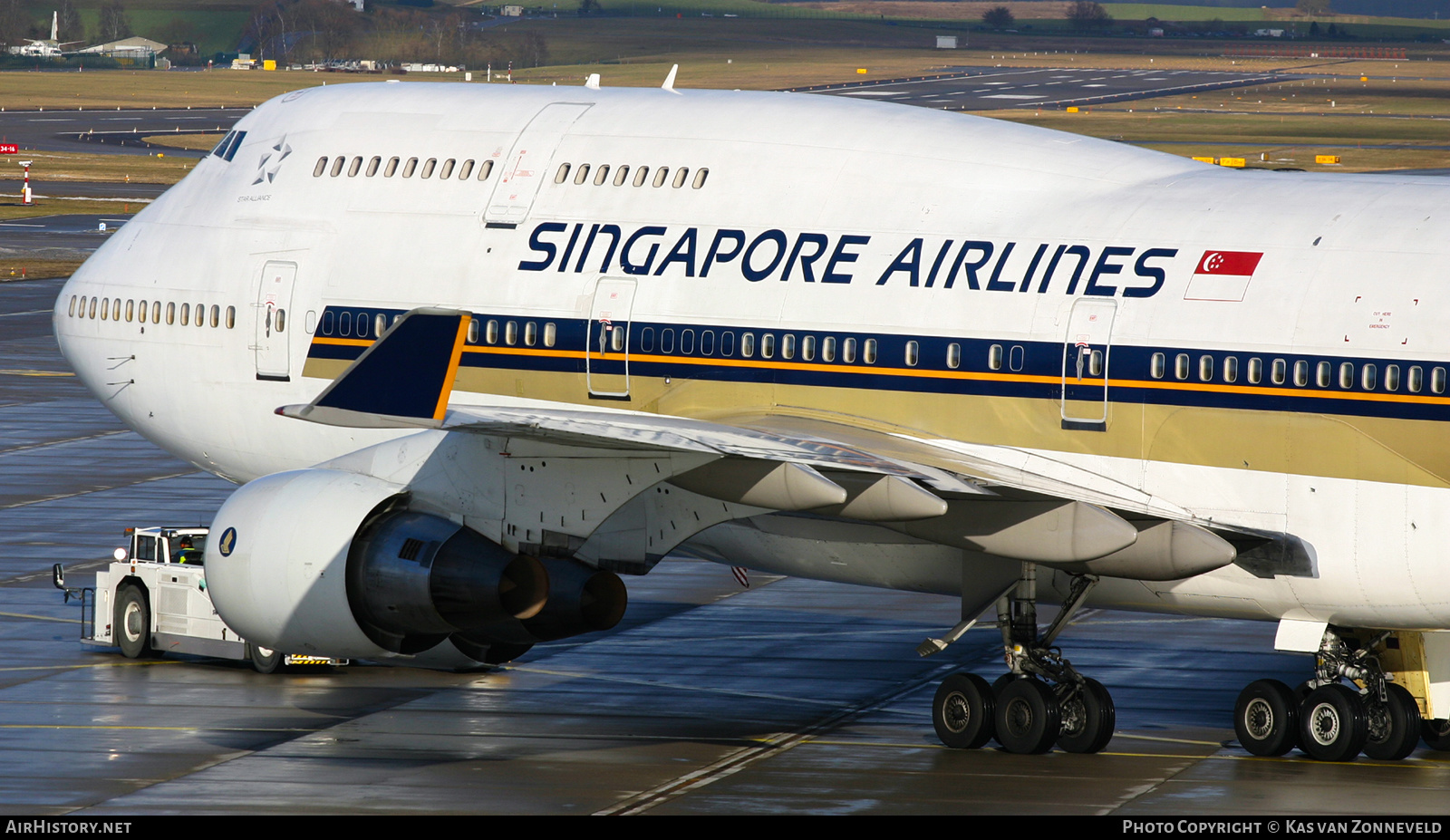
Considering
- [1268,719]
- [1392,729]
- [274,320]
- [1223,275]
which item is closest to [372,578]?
[274,320]

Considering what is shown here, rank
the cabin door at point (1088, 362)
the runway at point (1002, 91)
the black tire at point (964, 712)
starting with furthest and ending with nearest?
the runway at point (1002, 91) → the black tire at point (964, 712) → the cabin door at point (1088, 362)

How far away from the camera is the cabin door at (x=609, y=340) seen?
2411cm

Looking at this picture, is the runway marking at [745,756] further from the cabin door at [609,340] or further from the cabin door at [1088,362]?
the cabin door at [1088,362]

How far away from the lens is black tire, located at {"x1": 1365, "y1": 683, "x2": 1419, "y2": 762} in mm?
22453

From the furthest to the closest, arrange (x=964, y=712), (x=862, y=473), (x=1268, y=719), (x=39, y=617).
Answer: (x=39, y=617) → (x=964, y=712) → (x=1268, y=719) → (x=862, y=473)

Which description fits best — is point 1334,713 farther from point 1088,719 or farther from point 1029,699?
point 1029,699

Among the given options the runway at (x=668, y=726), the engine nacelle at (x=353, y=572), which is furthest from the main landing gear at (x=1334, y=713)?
the engine nacelle at (x=353, y=572)

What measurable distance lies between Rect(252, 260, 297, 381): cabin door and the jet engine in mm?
4078

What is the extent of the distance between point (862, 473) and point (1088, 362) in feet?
9.84

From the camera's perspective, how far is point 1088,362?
21438 millimetres

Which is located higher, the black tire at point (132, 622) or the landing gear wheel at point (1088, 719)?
the black tire at point (132, 622)

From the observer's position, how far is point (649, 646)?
28969 mm

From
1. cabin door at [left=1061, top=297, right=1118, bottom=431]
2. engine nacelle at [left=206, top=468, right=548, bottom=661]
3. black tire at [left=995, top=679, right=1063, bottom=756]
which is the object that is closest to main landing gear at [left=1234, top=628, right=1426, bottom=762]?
black tire at [left=995, top=679, right=1063, bottom=756]

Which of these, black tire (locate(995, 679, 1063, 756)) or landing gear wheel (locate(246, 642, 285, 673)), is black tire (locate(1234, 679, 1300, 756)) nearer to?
black tire (locate(995, 679, 1063, 756))
